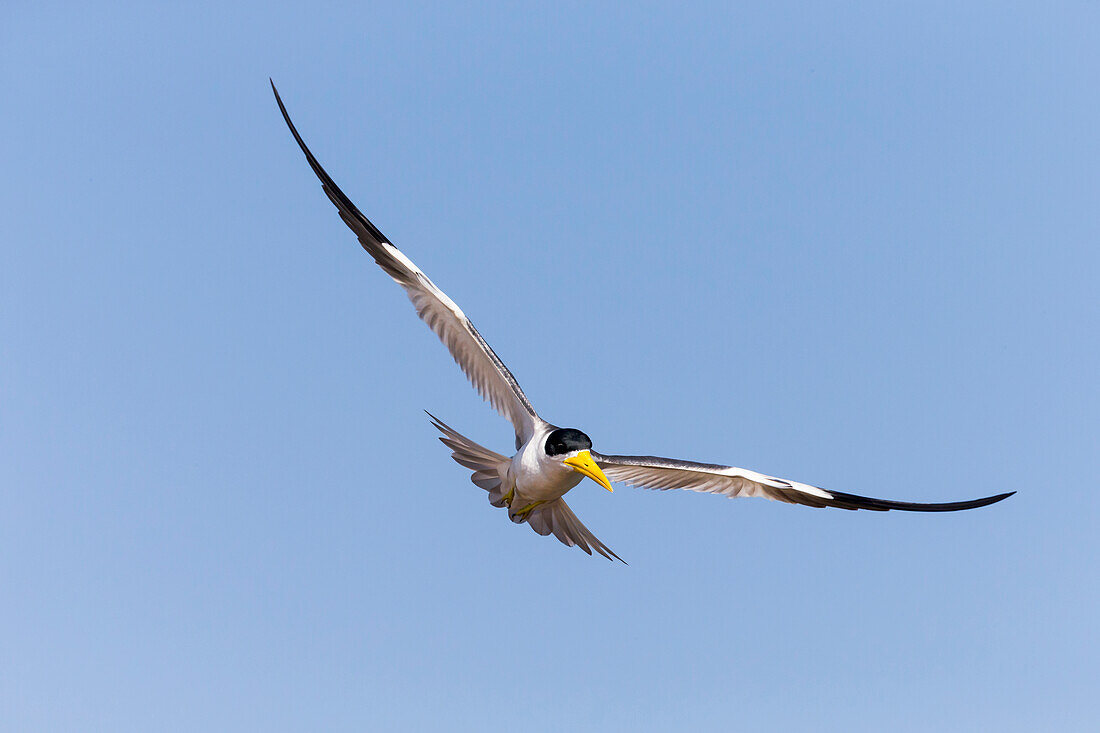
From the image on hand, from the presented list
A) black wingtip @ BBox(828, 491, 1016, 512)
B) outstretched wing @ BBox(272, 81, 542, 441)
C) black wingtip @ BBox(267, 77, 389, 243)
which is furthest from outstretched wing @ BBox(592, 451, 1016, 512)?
black wingtip @ BBox(267, 77, 389, 243)

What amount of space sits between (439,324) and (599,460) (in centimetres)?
279

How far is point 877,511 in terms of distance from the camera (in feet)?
39.9

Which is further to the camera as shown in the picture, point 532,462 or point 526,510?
point 526,510

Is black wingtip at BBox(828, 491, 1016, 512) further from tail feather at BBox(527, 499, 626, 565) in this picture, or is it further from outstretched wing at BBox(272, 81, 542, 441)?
outstretched wing at BBox(272, 81, 542, 441)

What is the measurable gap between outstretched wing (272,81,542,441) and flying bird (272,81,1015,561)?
0.04 feet

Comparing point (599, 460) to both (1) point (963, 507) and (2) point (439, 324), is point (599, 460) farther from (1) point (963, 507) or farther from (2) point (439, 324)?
(1) point (963, 507)

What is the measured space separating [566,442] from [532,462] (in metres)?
0.64

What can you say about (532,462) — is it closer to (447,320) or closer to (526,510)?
(526,510)

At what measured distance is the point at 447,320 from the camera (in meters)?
11.6

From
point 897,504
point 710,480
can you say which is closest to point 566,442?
point 710,480

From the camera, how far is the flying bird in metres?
10.7

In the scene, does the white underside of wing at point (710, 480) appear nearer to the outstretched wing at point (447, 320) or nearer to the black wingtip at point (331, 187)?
the outstretched wing at point (447, 320)

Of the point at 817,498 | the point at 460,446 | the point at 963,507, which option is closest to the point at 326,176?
the point at 460,446

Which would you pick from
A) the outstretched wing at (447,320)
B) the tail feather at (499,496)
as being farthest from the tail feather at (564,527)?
the outstretched wing at (447,320)
